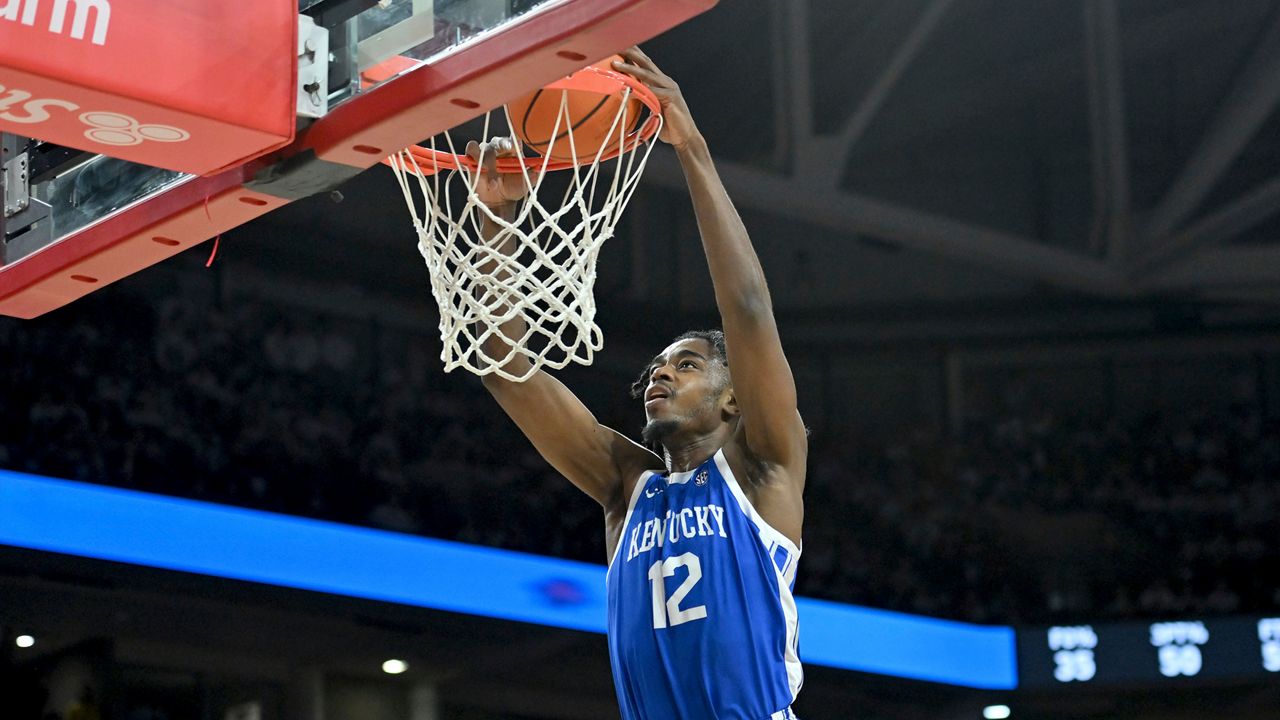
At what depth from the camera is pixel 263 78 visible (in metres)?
2.82

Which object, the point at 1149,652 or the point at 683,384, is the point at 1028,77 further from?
the point at 683,384

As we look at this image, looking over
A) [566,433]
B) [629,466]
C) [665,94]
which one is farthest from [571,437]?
[665,94]

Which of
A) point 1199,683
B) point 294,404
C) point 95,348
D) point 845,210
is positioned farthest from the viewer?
point 845,210

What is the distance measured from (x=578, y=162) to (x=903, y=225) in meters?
7.94

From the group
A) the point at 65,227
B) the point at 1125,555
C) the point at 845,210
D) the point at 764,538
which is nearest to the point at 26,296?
the point at 65,227

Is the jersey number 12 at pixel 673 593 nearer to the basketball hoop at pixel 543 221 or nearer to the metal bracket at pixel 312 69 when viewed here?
the basketball hoop at pixel 543 221

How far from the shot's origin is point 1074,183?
12.6 m

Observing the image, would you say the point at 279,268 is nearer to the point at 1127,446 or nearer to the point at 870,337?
the point at 870,337

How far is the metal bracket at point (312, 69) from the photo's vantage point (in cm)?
290

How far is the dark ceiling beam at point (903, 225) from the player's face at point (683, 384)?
256 inches

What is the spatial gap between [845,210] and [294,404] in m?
4.12

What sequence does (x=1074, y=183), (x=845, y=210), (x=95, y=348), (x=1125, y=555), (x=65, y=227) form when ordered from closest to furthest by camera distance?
(x=65, y=227) < (x=95, y=348) < (x=845, y=210) < (x=1125, y=555) < (x=1074, y=183)

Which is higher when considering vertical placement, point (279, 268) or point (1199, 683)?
point (279, 268)

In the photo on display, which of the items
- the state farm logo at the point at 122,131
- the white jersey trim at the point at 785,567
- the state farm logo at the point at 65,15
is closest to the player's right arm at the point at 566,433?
the white jersey trim at the point at 785,567
